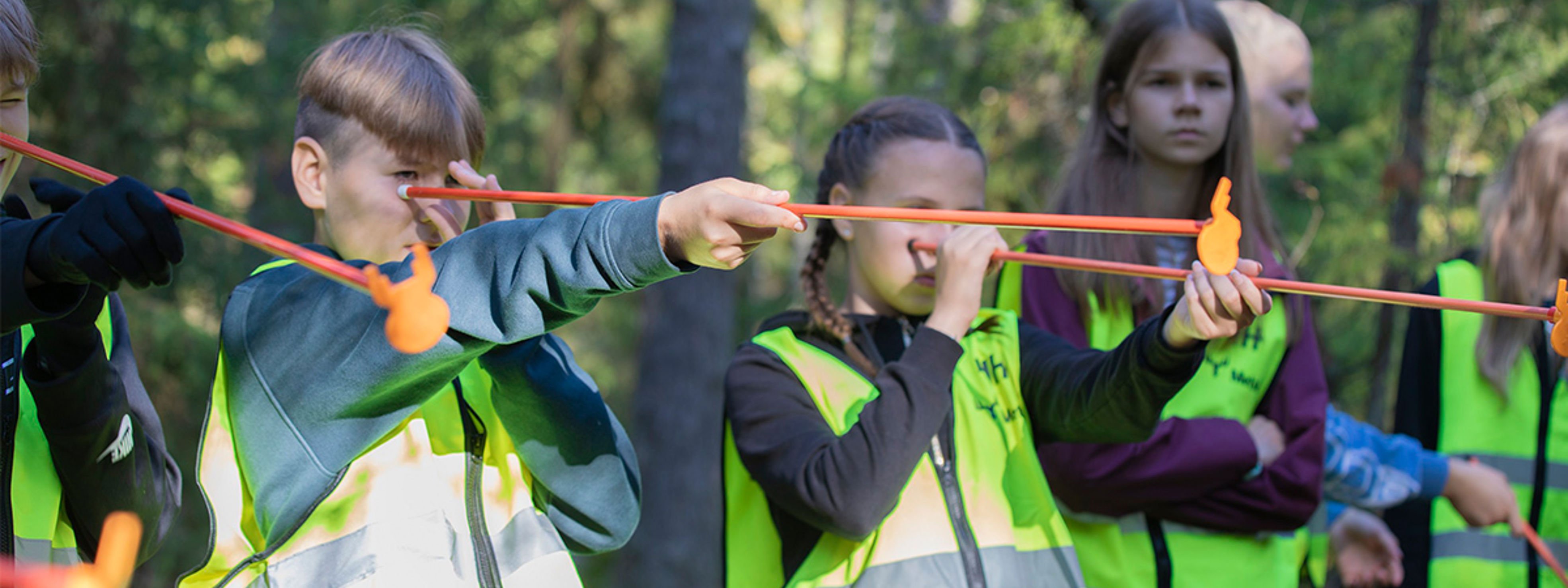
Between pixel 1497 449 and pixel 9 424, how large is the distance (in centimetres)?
332

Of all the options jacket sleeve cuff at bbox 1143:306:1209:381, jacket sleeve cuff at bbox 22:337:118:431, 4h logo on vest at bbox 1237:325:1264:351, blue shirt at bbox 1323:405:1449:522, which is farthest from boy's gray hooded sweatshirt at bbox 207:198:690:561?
blue shirt at bbox 1323:405:1449:522

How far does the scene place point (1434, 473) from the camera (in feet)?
10.5

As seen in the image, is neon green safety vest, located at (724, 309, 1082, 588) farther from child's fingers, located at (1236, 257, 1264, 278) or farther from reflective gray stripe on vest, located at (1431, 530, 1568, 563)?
reflective gray stripe on vest, located at (1431, 530, 1568, 563)

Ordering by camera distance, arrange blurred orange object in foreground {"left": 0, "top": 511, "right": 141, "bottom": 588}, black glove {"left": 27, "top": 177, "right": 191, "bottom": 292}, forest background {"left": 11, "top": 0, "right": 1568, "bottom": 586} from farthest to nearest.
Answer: forest background {"left": 11, "top": 0, "right": 1568, "bottom": 586} → black glove {"left": 27, "top": 177, "right": 191, "bottom": 292} → blurred orange object in foreground {"left": 0, "top": 511, "right": 141, "bottom": 588}

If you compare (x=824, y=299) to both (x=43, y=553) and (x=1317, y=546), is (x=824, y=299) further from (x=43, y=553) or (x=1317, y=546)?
A: (x=1317, y=546)

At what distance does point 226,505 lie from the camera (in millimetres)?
1883

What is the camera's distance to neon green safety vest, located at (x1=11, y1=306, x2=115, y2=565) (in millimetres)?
1941

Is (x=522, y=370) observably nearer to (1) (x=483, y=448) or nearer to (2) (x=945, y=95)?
(1) (x=483, y=448)

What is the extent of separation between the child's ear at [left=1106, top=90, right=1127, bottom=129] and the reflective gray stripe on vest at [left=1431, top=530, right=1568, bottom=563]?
1.38 m

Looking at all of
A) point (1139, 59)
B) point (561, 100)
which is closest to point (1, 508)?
point (1139, 59)

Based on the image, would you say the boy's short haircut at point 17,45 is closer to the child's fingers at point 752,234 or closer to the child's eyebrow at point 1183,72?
the child's fingers at point 752,234

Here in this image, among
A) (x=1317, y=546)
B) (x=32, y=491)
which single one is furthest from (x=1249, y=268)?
(x=32, y=491)

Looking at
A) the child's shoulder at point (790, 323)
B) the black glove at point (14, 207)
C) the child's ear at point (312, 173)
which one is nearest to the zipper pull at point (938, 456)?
the child's shoulder at point (790, 323)

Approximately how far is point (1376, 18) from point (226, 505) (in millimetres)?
6229
